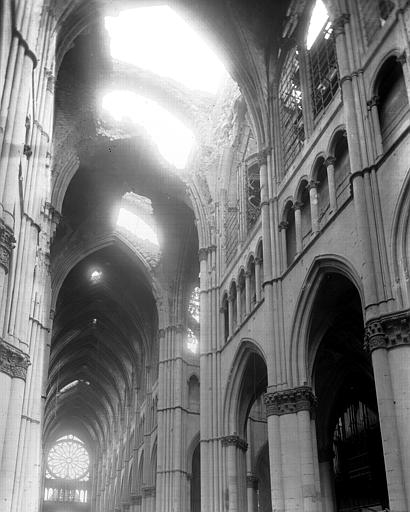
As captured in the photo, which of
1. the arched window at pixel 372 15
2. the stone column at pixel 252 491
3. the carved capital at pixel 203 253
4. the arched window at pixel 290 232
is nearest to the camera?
the arched window at pixel 372 15

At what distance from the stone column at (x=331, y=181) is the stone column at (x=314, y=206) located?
2.48 feet

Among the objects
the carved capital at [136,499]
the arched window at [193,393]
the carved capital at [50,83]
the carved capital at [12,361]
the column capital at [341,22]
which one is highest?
the carved capital at [50,83]

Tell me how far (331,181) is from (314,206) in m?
1.10

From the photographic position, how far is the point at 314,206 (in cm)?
1775

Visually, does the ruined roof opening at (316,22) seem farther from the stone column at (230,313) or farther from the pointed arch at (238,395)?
the pointed arch at (238,395)

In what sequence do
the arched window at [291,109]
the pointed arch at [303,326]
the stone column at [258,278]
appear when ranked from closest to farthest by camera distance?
the pointed arch at [303,326], the arched window at [291,109], the stone column at [258,278]

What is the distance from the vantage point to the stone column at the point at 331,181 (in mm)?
16578

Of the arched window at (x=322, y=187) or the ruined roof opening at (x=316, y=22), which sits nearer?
the arched window at (x=322, y=187)

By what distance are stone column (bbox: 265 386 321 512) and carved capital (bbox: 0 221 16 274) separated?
335 inches

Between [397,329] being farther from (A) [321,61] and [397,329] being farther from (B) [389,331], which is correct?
(A) [321,61]

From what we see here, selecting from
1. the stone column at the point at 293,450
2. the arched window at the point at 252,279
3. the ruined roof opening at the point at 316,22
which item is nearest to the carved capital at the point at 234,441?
the arched window at the point at 252,279

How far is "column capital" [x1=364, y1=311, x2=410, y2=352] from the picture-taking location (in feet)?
42.3

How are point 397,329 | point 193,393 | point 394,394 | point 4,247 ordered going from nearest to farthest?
point 4,247 < point 394,394 < point 397,329 < point 193,393

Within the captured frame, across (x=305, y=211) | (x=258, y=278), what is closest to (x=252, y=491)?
(x=258, y=278)
